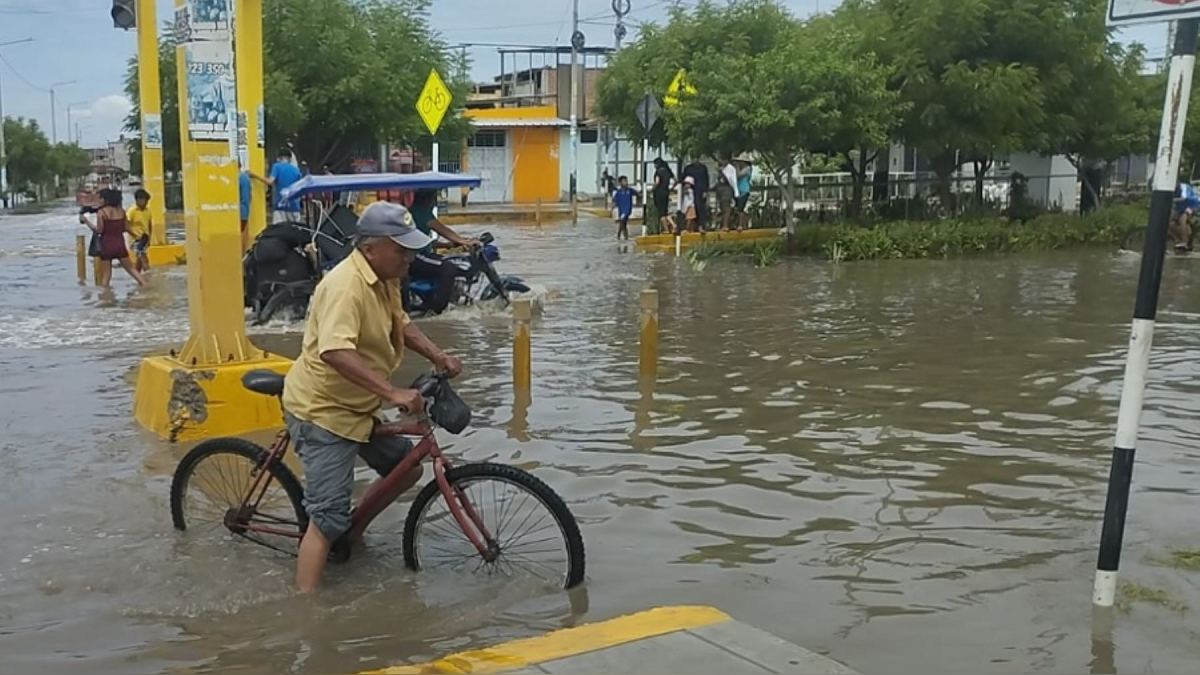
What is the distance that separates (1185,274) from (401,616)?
58.8 feet

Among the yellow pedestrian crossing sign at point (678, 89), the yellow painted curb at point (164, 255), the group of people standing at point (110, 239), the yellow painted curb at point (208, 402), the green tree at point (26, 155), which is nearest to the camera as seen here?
the yellow painted curb at point (208, 402)

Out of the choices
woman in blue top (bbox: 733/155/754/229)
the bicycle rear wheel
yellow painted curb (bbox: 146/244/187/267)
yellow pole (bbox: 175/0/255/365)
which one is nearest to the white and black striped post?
the bicycle rear wheel

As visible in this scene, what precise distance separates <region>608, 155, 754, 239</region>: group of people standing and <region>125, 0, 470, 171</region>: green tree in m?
11.3

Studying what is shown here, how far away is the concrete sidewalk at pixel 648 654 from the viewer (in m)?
4.13

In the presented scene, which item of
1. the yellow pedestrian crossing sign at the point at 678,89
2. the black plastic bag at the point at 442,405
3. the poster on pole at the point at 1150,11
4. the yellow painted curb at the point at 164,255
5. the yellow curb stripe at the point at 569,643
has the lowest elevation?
the yellow painted curb at the point at 164,255

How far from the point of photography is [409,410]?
5180 mm

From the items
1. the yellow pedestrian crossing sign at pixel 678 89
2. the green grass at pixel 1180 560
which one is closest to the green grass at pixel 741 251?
the yellow pedestrian crossing sign at pixel 678 89

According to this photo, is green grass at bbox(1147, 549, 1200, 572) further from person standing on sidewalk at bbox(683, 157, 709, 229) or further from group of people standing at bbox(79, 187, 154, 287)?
person standing on sidewalk at bbox(683, 157, 709, 229)

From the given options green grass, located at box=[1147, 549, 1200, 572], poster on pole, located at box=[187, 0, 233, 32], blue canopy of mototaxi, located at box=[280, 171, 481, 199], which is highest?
poster on pole, located at box=[187, 0, 233, 32]

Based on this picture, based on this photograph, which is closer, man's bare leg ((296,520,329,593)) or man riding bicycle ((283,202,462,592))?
man riding bicycle ((283,202,462,592))

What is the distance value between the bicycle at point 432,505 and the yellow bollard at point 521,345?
3503 mm

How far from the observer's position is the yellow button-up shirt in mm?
5082

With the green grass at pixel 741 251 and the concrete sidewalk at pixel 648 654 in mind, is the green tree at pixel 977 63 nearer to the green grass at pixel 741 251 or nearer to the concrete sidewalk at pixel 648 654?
the green grass at pixel 741 251

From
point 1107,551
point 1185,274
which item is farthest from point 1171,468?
point 1185,274
